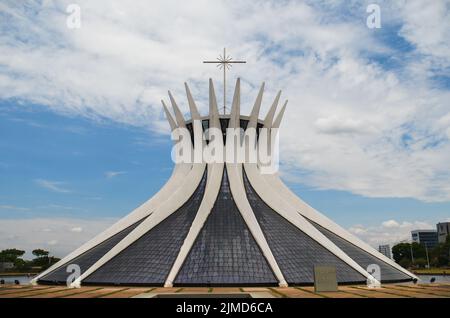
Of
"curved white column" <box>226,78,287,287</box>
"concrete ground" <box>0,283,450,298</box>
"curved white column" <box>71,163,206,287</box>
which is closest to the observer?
"concrete ground" <box>0,283,450,298</box>

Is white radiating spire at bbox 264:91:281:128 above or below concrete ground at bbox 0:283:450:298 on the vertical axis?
above

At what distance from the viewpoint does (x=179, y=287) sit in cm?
2245

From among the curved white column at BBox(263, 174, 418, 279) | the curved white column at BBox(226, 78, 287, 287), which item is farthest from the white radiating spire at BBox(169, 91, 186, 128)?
the curved white column at BBox(263, 174, 418, 279)

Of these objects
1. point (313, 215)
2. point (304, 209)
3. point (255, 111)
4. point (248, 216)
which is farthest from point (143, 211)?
point (313, 215)

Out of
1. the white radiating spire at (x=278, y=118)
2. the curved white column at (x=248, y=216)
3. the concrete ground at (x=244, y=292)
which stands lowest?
the concrete ground at (x=244, y=292)

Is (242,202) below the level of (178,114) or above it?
below

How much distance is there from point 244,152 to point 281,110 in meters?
6.41

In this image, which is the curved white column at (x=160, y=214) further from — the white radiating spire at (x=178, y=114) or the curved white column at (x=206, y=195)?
the white radiating spire at (x=178, y=114)

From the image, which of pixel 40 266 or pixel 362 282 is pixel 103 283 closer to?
pixel 362 282

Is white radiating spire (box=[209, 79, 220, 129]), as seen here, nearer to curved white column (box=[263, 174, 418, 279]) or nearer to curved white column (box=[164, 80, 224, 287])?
curved white column (box=[164, 80, 224, 287])

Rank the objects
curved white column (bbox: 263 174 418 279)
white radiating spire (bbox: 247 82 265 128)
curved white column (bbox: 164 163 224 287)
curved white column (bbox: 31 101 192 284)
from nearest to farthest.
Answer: curved white column (bbox: 164 163 224 287)
curved white column (bbox: 31 101 192 284)
curved white column (bbox: 263 174 418 279)
white radiating spire (bbox: 247 82 265 128)

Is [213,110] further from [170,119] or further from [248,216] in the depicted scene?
[248,216]

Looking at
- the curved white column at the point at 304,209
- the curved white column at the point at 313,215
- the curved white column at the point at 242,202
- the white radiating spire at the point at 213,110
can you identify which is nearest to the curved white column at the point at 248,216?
the curved white column at the point at 242,202
